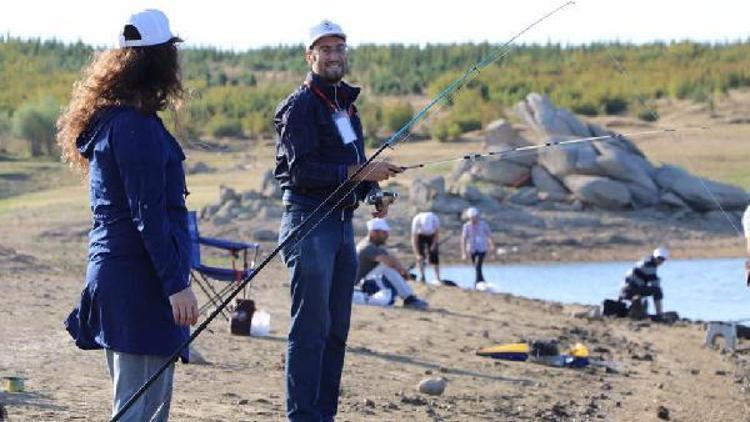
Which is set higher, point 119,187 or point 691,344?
point 119,187

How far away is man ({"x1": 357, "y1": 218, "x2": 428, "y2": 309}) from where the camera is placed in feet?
53.5

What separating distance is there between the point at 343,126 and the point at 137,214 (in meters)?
1.94

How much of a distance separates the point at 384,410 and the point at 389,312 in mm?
5941

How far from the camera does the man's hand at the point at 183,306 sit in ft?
18.2

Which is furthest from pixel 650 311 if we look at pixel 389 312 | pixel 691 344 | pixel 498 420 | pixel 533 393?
pixel 498 420

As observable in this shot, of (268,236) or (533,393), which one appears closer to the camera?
Answer: (533,393)

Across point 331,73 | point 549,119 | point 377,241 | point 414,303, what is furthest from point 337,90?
point 549,119

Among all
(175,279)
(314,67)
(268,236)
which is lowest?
(268,236)

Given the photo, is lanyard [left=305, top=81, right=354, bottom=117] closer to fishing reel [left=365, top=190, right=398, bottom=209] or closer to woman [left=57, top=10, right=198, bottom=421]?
fishing reel [left=365, top=190, right=398, bottom=209]

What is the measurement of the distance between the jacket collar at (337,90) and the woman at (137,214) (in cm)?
168

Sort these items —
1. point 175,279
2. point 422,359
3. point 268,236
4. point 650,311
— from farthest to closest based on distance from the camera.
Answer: point 268,236, point 650,311, point 422,359, point 175,279

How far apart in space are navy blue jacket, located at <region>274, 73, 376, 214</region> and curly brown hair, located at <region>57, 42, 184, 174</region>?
1524 millimetres

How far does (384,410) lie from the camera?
9.42 meters

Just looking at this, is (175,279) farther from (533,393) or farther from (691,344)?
(691,344)
